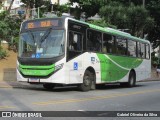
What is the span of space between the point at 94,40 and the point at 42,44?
3172mm

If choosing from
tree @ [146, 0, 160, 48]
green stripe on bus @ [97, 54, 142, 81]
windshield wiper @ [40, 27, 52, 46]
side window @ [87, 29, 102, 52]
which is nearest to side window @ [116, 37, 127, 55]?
green stripe on bus @ [97, 54, 142, 81]

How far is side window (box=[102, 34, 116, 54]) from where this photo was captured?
71.1 ft

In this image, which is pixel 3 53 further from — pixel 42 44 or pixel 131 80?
pixel 42 44

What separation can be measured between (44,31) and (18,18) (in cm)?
1577

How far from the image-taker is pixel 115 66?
23.1 m

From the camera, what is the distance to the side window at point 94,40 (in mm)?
20062

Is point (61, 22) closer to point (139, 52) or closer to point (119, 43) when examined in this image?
point (119, 43)

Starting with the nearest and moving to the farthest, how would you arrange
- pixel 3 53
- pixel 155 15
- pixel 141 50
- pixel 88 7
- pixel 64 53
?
pixel 64 53 < pixel 141 50 < pixel 3 53 < pixel 88 7 < pixel 155 15

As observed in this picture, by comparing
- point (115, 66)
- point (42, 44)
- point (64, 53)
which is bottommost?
point (115, 66)

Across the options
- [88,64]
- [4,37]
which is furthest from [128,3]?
[88,64]

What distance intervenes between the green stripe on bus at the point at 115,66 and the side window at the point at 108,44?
0.34 meters

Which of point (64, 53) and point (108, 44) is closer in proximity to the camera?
point (64, 53)

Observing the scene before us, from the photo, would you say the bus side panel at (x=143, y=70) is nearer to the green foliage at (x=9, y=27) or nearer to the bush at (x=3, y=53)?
the bush at (x=3, y=53)

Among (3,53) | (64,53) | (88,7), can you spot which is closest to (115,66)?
(64,53)
